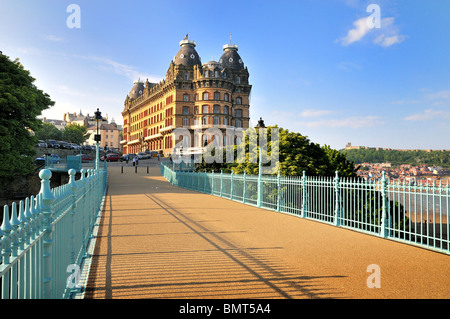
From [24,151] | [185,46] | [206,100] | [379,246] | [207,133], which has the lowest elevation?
[379,246]

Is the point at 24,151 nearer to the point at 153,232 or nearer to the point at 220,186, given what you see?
the point at 220,186

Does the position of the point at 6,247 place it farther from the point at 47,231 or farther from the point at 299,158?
the point at 299,158

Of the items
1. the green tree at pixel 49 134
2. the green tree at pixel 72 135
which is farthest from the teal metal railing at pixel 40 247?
the green tree at pixel 72 135

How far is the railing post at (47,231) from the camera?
304cm

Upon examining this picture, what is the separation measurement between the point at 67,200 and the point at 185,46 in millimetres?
71875

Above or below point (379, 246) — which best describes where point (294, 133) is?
above

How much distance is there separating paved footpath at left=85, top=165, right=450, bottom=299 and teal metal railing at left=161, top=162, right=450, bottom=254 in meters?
0.64

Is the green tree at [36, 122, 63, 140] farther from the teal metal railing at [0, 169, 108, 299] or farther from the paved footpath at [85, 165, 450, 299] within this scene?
the teal metal railing at [0, 169, 108, 299]

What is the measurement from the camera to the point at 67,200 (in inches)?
173

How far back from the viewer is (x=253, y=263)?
5848 millimetres

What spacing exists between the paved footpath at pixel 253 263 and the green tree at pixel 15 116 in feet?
59.2

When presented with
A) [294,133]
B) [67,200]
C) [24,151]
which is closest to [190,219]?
[67,200]

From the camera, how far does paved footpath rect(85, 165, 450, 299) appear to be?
4566 millimetres

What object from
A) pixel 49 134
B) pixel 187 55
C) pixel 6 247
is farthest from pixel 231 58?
pixel 6 247
